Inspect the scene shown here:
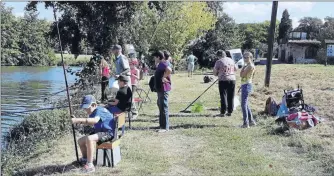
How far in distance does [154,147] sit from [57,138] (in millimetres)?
2672

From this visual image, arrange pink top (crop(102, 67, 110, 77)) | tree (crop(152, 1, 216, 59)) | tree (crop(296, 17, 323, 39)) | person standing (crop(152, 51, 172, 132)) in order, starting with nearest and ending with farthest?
person standing (crop(152, 51, 172, 132)), pink top (crop(102, 67, 110, 77)), tree (crop(152, 1, 216, 59)), tree (crop(296, 17, 323, 39))

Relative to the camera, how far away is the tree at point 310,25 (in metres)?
71.2

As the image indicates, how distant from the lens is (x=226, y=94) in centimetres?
1092

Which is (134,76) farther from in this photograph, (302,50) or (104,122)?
(302,50)

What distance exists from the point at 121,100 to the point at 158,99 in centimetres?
93

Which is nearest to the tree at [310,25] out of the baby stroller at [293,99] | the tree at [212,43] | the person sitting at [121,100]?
the tree at [212,43]

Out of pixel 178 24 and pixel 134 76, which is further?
pixel 178 24

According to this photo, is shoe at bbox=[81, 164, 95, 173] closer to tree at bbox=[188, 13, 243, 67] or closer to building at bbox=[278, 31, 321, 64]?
tree at bbox=[188, 13, 243, 67]

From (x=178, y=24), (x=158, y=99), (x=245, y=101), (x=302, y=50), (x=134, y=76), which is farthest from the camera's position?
(x=302, y=50)

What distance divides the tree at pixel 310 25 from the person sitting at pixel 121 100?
65.8 m

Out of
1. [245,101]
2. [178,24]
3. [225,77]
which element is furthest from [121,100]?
[178,24]

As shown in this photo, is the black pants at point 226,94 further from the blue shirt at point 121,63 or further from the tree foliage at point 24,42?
the tree foliage at point 24,42

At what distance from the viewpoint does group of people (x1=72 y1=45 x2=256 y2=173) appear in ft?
21.7

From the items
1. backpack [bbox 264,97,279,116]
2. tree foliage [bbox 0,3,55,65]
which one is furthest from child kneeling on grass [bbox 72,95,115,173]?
→ tree foliage [bbox 0,3,55,65]
